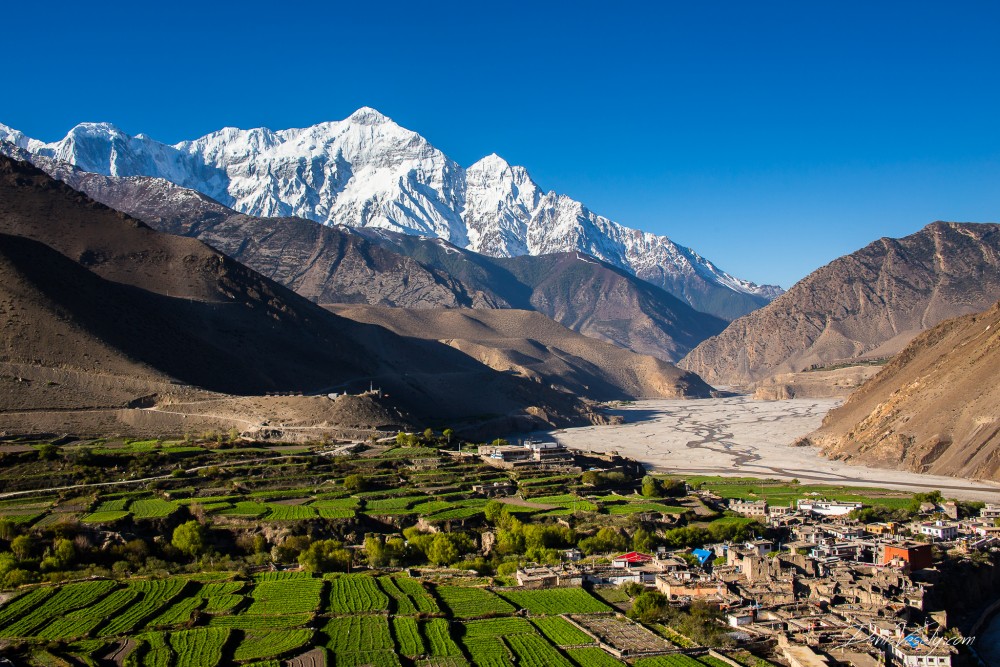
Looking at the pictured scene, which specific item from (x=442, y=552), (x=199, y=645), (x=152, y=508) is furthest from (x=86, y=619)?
(x=152, y=508)

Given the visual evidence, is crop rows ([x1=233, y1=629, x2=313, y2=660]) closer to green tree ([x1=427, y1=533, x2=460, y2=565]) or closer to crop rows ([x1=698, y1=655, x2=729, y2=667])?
crop rows ([x1=698, y1=655, x2=729, y2=667])

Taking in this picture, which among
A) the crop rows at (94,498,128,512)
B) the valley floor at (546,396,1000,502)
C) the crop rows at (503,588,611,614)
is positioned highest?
the valley floor at (546,396,1000,502)

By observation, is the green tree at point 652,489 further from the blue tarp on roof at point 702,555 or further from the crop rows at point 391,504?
the blue tarp on roof at point 702,555

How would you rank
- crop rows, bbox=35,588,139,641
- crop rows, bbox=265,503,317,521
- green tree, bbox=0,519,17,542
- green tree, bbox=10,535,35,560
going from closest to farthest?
1. crop rows, bbox=35,588,139,641
2. green tree, bbox=10,535,35,560
3. green tree, bbox=0,519,17,542
4. crop rows, bbox=265,503,317,521

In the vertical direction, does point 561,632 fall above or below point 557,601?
below

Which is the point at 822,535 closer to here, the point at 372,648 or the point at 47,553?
the point at 372,648

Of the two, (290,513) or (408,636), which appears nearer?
(408,636)

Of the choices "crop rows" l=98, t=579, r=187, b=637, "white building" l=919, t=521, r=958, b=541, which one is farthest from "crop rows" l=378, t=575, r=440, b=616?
"white building" l=919, t=521, r=958, b=541

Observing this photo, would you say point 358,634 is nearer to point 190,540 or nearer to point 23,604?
point 23,604
